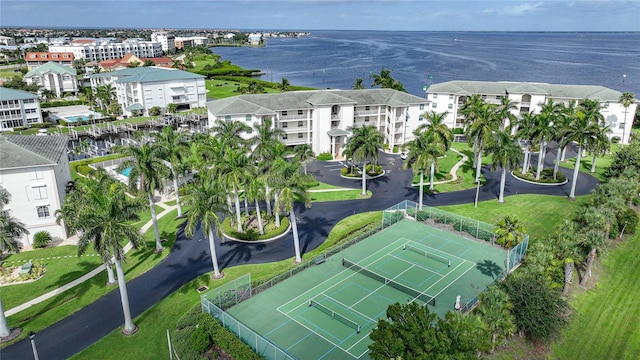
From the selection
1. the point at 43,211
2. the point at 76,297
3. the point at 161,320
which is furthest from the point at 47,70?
the point at 161,320

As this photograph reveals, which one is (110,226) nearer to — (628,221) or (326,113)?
(326,113)

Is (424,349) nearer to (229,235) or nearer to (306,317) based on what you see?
(306,317)

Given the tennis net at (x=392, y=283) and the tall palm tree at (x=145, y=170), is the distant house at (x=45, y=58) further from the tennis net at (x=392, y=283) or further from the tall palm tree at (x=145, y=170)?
the tennis net at (x=392, y=283)

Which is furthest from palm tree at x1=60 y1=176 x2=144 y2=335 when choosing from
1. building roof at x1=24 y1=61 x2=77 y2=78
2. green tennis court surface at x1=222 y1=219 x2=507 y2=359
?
building roof at x1=24 y1=61 x2=77 y2=78

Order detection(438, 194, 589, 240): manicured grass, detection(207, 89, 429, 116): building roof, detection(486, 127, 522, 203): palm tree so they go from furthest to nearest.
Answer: detection(207, 89, 429, 116): building roof, detection(486, 127, 522, 203): palm tree, detection(438, 194, 589, 240): manicured grass

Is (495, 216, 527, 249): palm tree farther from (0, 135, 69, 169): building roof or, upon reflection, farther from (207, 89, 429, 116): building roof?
(0, 135, 69, 169): building roof

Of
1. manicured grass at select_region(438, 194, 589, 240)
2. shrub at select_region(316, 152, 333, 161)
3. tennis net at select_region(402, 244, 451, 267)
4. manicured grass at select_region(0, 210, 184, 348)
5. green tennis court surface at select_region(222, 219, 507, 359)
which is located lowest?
manicured grass at select_region(0, 210, 184, 348)

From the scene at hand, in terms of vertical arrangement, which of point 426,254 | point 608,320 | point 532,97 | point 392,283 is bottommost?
point 608,320
